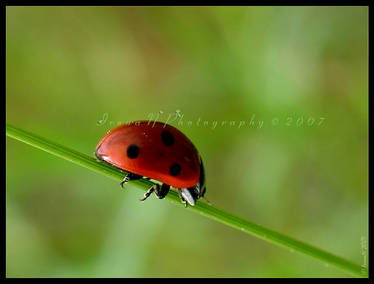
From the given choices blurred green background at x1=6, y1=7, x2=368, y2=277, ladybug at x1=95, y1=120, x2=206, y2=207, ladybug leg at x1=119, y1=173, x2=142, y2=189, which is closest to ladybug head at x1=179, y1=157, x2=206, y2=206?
ladybug at x1=95, y1=120, x2=206, y2=207

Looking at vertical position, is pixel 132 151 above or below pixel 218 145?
below

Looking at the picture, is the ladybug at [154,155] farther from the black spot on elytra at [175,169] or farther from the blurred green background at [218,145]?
the blurred green background at [218,145]

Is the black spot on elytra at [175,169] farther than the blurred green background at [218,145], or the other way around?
the blurred green background at [218,145]

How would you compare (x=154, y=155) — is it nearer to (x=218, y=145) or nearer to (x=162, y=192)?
(x=162, y=192)

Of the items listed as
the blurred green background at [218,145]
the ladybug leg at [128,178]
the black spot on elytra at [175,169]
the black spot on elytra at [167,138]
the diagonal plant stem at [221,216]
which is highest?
the blurred green background at [218,145]

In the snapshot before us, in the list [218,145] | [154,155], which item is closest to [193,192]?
[154,155]

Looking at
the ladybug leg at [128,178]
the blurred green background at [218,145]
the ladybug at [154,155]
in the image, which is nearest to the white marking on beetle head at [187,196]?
the ladybug at [154,155]
